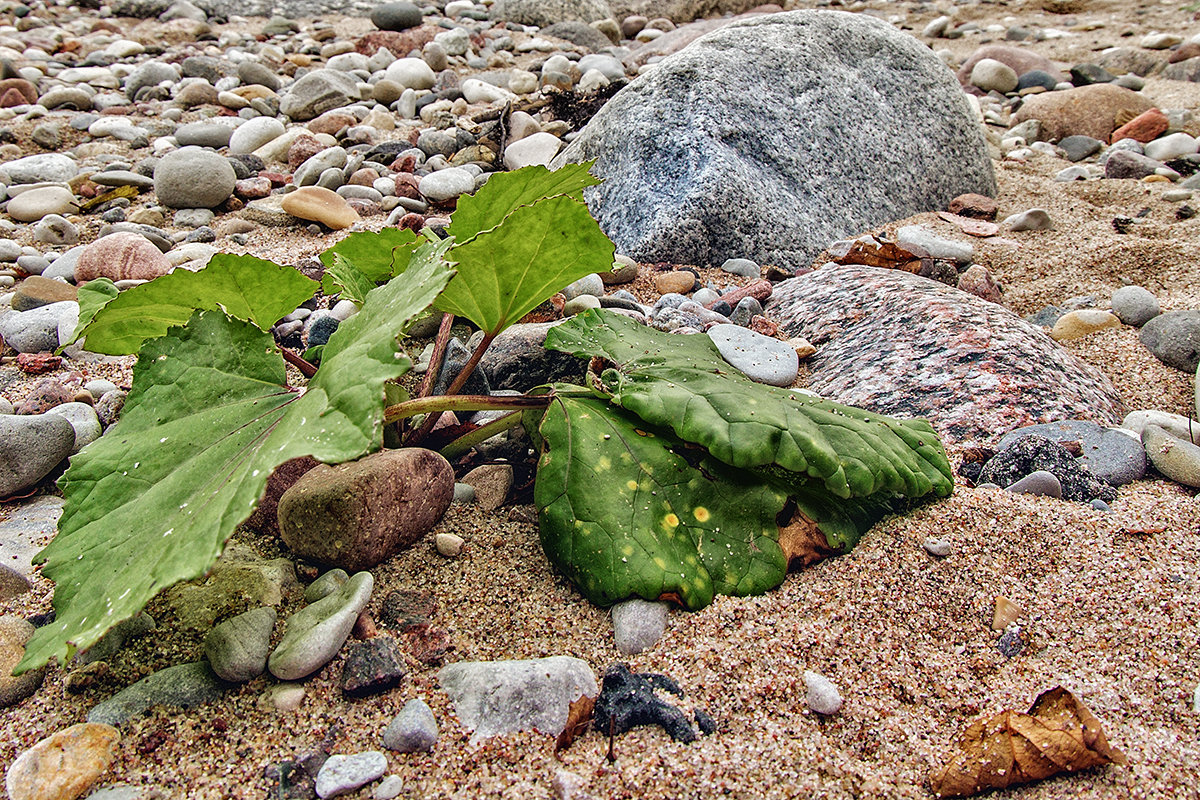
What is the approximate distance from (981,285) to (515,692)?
2657 millimetres

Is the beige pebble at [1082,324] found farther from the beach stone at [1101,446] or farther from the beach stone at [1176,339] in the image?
the beach stone at [1101,446]

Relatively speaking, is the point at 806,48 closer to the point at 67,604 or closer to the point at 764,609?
the point at 764,609

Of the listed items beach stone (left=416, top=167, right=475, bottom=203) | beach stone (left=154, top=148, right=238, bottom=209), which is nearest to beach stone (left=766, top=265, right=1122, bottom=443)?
beach stone (left=416, top=167, right=475, bottom=203)

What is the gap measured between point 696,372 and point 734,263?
168cm

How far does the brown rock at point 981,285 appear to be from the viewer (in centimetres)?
311

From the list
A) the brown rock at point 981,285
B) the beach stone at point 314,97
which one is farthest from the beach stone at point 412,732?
the beach stone at point 314,97

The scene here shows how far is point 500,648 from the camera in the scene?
4.96 ft

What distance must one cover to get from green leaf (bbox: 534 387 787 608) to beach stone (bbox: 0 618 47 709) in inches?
38.3

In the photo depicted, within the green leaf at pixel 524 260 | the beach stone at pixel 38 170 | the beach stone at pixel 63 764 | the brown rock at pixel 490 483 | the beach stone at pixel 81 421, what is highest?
the green leaf at pixel 524 260

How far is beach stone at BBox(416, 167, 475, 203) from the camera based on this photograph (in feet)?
12.8

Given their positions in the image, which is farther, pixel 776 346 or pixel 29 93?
pixel 29 93

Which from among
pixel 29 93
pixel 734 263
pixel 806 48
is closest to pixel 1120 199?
pixel 806 48

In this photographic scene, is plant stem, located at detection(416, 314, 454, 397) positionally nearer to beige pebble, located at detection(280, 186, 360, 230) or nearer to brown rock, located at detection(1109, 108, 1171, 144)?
beige pebble, located at detection(280, 186, 360, 230)

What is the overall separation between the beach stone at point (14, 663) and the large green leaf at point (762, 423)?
122 cm
